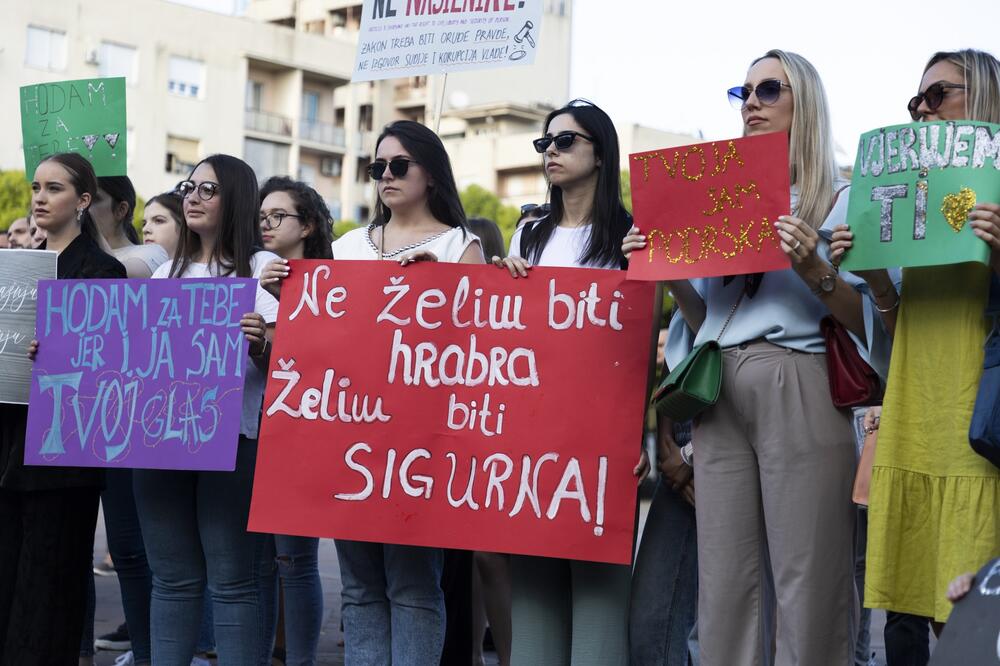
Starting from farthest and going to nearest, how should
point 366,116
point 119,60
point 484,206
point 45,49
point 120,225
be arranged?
point 366,116
point 119,60
point 484,206
point 45,49
point 120,225

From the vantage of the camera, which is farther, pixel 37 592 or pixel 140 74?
pixel 140 74

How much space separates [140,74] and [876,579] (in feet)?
126

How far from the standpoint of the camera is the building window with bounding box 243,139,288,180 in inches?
1742

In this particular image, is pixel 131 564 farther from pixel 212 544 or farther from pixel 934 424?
pixel 934 424

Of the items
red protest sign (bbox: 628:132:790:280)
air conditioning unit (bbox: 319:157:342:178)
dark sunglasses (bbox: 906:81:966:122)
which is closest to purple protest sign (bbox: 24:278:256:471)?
red protest sign (bbox: 628:132:790:280)

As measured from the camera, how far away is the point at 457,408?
4.43m

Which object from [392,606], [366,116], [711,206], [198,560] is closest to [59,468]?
[198,560]

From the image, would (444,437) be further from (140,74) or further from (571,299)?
(140,74)

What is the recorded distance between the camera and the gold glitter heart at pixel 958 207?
3.35m

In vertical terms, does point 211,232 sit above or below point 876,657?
above

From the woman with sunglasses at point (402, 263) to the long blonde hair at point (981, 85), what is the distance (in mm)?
1783

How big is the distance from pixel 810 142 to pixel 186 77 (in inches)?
1536

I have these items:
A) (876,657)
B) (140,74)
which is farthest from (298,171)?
(876,657)

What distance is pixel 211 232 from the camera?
5.07 m
